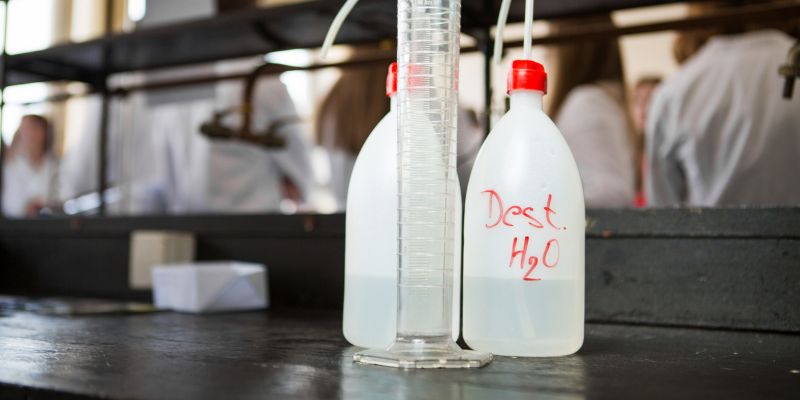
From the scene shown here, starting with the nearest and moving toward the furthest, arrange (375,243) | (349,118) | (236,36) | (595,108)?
1. (375,243)
2. (236,36)
3. (595,108)
4. (349,118)

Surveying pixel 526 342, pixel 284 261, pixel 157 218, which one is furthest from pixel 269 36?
pixel 526 342

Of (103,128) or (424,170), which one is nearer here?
(424,170)

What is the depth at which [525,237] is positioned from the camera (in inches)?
26.8

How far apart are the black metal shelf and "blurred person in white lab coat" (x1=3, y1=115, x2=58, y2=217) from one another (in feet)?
6.81

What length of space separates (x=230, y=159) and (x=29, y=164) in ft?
5.84

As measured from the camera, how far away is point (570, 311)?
0.70 m

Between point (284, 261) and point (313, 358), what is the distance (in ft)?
2.34

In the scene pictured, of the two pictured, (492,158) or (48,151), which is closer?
(492,158)

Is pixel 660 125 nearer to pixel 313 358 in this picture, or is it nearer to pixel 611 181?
pixel 611 181

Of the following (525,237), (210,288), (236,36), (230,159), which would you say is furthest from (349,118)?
(525,237)

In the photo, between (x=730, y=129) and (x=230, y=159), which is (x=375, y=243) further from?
(x=230, y=159)

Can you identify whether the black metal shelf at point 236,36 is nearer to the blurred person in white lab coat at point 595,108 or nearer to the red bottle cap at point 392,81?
the red bottle cap at point 392,81

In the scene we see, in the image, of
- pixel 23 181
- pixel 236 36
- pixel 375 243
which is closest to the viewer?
pixel 375 243

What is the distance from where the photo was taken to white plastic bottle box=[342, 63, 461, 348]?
28.6 inches
